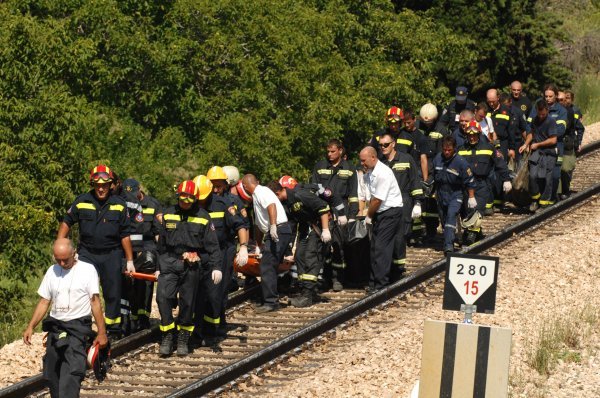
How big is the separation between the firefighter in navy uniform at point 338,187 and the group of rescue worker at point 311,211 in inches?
0.8

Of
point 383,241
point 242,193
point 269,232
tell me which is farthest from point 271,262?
point 383,241

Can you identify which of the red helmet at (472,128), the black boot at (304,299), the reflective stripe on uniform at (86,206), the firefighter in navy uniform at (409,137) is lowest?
the black boot at (304,299)

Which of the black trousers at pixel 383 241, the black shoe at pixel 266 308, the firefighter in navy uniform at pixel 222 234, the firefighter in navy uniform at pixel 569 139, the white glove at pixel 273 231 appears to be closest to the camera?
the firefighter in navy uniform at pixel 222 234

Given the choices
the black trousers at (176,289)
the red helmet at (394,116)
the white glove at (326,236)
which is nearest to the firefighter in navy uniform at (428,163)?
the red helmet at (394,116)

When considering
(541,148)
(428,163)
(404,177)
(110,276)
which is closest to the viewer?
(110,276)

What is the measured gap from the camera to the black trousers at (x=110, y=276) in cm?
1473

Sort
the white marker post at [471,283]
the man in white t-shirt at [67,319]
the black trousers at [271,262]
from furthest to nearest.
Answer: the black trousers at [271,262], the man in white t-shirt at [67,319], the white marker post at [471,283]

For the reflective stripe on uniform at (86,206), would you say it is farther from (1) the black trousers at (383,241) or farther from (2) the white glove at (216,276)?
(1) the black trousers at (383,241)

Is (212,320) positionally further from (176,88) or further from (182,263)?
(176,88)

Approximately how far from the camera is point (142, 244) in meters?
15.5

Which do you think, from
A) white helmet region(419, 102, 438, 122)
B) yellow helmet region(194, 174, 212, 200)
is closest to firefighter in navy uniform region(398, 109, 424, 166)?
white helmet region(419, 102, 438, 122)

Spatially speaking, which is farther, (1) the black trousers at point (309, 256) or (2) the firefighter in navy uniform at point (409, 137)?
(2) the firefighter in navy uniform at point (409, 137)

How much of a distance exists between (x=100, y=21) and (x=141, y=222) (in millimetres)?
9741

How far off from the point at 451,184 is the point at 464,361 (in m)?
9.11
